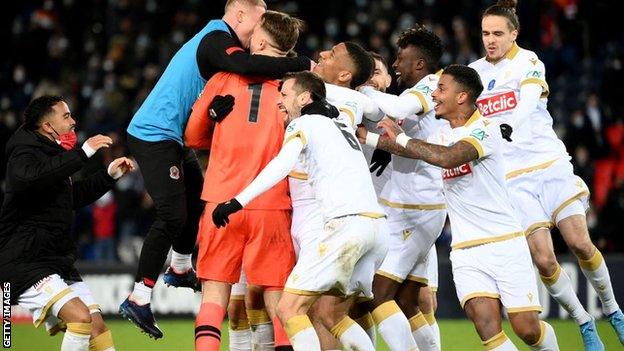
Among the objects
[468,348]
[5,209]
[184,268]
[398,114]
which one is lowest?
[468,348]

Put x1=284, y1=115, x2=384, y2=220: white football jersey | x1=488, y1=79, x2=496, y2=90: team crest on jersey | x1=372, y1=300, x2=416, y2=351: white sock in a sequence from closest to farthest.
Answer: x1=284, y1=115, x2=384, y2=220: white football jersey, x1=372, y1=300, x2=416, y2=351: white sock, x1=488, y1=79, x2=496, y2=90: team crest on jersey

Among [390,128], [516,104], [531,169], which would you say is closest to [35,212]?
[390,128]

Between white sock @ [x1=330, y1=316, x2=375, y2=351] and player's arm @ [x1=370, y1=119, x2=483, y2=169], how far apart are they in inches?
50.8

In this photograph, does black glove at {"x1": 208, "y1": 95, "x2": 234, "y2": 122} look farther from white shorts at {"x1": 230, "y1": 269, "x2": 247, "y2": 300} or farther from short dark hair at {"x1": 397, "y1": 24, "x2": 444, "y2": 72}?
short dark hair at {"x1": 397, "y1": 24, "x2": 444, "y2": 72}

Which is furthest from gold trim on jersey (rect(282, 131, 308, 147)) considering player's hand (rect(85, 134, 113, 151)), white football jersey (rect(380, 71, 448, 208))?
player's hand (rect(85, 134, 113, 151))

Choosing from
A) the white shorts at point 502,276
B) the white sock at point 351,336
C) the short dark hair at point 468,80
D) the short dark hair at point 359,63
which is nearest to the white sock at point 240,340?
the white sock at point 351,336

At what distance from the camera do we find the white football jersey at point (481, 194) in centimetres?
802

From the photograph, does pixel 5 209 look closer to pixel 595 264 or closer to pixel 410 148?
pixel 410 148

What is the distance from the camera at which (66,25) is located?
2222cm

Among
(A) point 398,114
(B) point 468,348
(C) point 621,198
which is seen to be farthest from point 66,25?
(A) point 398,114

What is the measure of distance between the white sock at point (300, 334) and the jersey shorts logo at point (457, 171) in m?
1.68

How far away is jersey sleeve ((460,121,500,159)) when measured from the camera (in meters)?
7.89

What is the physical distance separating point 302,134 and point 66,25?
15895 mm

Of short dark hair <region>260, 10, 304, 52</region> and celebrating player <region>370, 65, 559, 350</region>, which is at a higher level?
short dark hair <region>260, 10, 304, 52</region>
